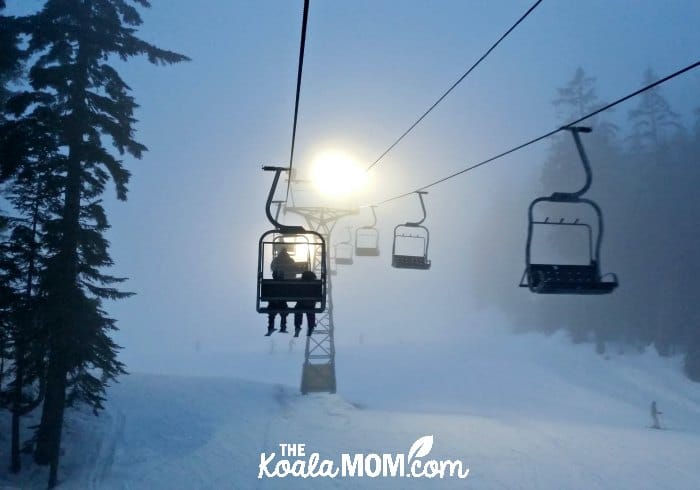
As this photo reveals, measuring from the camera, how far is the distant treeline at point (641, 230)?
1379 inches

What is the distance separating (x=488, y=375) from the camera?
108 ft

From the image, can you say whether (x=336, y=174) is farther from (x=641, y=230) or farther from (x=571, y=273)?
(x=641, y=230)

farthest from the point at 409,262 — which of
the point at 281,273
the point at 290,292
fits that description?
the point at 290,292

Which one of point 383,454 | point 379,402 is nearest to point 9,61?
point 383,454

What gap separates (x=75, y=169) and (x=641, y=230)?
43097mm

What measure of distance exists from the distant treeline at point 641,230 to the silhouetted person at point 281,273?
33.7m

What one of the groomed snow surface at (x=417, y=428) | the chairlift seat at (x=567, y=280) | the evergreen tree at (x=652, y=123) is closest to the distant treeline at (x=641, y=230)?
the evergreen tree at (x=652, y=123)

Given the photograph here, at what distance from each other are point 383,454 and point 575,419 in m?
13.1

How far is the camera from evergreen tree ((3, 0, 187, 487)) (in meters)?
14.0

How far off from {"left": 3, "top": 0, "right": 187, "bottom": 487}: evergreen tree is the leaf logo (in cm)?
1061

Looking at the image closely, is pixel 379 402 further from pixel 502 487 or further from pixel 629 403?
pixel 629 403

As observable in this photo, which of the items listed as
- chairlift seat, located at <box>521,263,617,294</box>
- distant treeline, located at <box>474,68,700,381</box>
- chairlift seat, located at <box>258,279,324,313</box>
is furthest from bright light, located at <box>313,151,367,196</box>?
distant treeline, located at <box>474,68,700,381</box>

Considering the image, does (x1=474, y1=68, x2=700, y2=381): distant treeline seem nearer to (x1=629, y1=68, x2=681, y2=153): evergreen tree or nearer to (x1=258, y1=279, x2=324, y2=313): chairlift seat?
(x1=629, y1=68, x2=681, y2=153): evergreen tree

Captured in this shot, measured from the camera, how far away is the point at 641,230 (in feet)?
128
